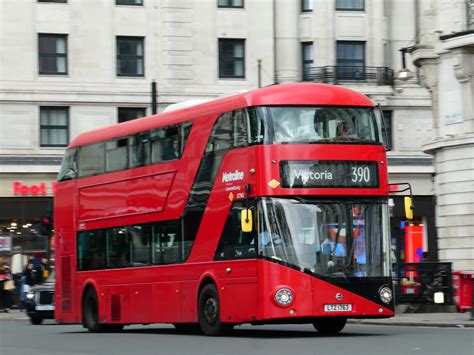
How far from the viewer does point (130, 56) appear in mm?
49281

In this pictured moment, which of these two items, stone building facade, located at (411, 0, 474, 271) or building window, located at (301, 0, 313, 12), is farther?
building window, located at (301, 0, 313, 12)

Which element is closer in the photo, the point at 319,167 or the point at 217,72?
the point at 319,167

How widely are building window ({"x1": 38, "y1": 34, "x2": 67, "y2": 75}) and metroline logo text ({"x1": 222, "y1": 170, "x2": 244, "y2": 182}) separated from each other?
93.3 ft

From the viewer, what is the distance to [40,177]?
4781 cm

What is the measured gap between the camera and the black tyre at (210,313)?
70.4 ft

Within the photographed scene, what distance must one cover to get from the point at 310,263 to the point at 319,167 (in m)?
1.54

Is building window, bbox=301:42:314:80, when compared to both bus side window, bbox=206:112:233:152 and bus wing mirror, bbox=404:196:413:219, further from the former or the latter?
bus wing mirror, bbox=404:196:413:219

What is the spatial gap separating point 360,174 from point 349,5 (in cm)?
3124

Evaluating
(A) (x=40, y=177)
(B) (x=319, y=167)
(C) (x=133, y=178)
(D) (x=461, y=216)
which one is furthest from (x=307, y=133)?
(A) (x=40, y=177)

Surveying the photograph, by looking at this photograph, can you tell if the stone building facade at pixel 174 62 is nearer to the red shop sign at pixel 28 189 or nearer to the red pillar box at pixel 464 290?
the red shop sign at pixel 28 189

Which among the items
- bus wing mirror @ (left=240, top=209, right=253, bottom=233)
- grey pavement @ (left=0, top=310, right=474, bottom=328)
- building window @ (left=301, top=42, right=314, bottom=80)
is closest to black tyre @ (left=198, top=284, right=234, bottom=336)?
bus wing mirror @ (left=240, top=209, right=253, bottom=233)

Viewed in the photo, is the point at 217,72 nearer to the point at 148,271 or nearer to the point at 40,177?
the point at 40,177

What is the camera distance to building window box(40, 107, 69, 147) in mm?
48625

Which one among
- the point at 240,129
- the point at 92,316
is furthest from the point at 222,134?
the point at 92,316
